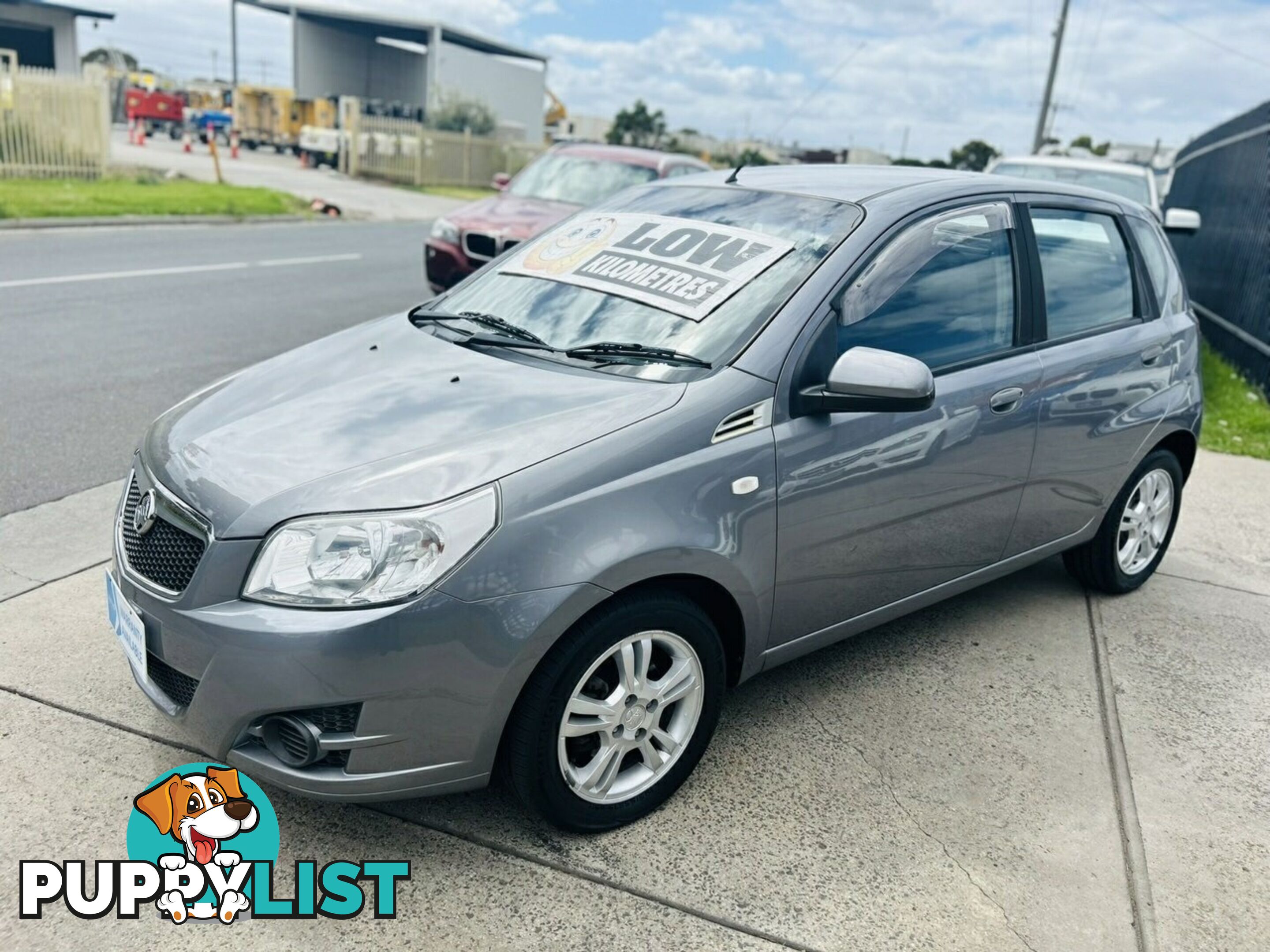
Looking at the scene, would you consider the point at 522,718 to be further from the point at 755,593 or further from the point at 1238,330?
the point at 1238,330

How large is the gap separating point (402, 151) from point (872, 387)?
3174cm

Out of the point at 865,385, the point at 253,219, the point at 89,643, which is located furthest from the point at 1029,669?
the point at 253,219

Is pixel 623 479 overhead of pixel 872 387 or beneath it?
beneath

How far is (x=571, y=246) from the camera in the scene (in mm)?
3814

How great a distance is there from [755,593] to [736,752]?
23.5 inches

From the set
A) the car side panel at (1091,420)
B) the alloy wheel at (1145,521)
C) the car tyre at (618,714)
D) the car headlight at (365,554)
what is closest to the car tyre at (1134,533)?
the alloy wheel at (1145,521)

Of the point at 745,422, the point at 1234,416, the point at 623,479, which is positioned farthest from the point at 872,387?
the point at 1234,416

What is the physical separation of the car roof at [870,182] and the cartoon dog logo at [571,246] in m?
0.37

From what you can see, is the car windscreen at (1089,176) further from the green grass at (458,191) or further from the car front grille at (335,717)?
the green grass at (458,191)

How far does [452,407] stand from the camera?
9.52ft

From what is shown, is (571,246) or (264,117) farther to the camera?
(264,117)

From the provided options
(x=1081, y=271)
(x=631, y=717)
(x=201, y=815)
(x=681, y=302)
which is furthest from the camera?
(x=1081, y=271)

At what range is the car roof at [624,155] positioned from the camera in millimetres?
10805

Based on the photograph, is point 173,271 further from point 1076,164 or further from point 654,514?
point 654,514
